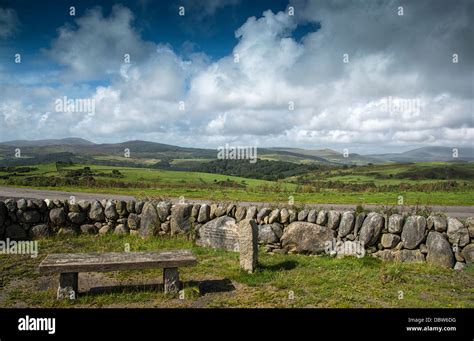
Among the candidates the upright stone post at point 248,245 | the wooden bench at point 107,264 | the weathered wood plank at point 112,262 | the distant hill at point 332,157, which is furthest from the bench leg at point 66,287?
the distant hill at point 332,157

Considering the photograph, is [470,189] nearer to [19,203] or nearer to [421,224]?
[421,224]

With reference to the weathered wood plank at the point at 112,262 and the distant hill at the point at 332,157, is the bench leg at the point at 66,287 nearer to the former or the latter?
the weathered wood plank at the point at 112,262

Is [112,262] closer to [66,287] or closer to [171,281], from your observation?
[66,287]

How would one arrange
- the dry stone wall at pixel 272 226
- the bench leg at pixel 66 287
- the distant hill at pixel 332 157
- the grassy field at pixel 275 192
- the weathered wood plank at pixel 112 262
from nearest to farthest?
the weathered wood plank at pixel 112 262 → the bench leg at pixel 66 287 → the dry stone wall at pixel 272 226 → the grassy field at pixel 275 192 → the distant hill at pixel 332 157

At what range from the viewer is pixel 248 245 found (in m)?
8.12

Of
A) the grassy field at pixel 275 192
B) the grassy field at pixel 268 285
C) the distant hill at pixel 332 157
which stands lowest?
the grassy field at pixel 268 285

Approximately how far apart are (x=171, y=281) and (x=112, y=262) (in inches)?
44.1

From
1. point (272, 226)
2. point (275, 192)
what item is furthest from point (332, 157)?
point (272, 226)

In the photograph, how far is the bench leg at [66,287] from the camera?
6586 mm

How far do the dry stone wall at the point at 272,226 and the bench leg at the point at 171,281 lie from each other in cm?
310

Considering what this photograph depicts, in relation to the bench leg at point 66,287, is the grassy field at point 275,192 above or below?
above

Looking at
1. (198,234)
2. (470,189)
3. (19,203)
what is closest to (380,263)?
(198,234)
